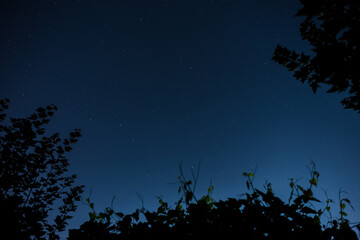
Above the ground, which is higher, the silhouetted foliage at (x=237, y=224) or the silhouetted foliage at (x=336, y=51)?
the silhouetted foliage at (x=336, y=51)

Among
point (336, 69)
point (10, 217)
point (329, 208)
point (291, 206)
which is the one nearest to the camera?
point (291, 206)

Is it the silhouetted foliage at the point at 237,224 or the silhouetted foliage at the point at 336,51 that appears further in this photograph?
the silhouetted foliage at the point at 336,51

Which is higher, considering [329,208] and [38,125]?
[38,125]

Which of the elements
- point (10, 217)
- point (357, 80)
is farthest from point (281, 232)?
point (10, 217)

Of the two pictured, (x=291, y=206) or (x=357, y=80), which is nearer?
(x=291, y=206)

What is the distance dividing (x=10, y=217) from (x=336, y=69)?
12.3 ft

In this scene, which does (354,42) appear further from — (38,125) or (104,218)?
(38,125)

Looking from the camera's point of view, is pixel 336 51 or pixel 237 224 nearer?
pixel 237 224

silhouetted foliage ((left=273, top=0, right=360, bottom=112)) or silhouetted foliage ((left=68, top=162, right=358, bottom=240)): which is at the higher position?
silhouetted foliage ((left=273, top=0, right=360, bottom=112))

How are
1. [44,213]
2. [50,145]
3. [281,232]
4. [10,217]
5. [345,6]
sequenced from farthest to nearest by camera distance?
[50,145]
[44,213]
[345,6]
[10,217]
[281,232]

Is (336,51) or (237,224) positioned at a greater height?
(336,51)

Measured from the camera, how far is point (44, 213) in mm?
6254

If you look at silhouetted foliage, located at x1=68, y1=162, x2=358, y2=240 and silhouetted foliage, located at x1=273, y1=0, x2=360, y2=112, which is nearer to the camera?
silhouetted foliage, located at x1=68, y1=162, x2=358, y2=240

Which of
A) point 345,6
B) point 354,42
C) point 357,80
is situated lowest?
point 357,80
